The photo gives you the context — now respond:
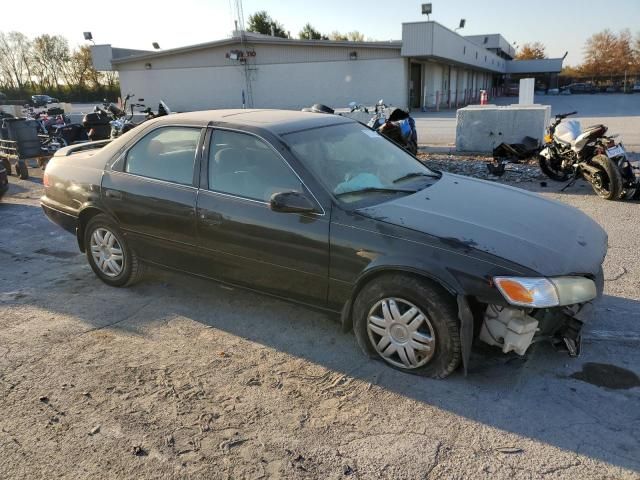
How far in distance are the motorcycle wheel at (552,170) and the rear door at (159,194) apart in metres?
7.04

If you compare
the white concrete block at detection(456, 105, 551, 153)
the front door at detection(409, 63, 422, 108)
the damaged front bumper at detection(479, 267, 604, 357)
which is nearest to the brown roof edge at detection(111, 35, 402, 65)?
the front door at detection(409, 63, 422, 108)

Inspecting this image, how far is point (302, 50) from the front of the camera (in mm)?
30969

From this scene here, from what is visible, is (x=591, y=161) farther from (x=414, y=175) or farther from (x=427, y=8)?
(x=427, y=8)

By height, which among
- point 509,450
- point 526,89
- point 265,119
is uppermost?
point 526,89

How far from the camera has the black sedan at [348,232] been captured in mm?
2994

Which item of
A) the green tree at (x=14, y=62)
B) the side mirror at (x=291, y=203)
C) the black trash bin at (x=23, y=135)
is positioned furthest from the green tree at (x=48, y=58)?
the side mirror at (x=291, y=203)

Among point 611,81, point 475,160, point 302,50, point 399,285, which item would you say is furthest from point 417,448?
point 611,81

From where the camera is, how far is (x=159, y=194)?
Result: 417cm

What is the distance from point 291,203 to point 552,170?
717cm

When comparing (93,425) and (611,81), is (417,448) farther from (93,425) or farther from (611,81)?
(611,81)

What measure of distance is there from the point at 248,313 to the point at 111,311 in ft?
3.97

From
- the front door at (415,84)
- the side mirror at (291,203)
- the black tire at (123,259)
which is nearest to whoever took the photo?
the side mirror at (291,203)

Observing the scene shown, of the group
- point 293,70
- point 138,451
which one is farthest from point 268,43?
point 138,451

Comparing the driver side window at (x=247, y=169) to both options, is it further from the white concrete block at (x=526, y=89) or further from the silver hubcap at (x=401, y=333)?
the white concrete block at (x=526, y=89)
